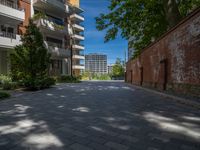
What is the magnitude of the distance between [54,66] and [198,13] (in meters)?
23.7

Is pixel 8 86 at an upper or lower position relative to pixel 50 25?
lower

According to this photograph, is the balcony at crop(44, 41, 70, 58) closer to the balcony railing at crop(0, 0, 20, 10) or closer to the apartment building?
the apartment building

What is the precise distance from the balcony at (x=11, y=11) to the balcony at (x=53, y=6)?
4025mm

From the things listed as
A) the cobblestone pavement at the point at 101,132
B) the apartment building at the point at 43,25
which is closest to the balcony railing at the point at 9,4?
the apartment building at the point at 43,25

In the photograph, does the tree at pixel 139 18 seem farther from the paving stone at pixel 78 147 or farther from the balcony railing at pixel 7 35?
the paving stone at pixel 78 147

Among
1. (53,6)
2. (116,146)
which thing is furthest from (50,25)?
(116,146)

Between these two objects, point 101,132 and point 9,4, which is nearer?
point 101,132

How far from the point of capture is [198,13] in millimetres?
8375

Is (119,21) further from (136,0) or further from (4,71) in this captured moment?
(4,71)

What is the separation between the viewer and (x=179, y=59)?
1055cm

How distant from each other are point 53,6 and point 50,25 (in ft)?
9.76

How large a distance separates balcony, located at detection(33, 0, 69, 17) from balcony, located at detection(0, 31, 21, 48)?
6.78m

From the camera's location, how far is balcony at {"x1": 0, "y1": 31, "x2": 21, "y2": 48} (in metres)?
19.2

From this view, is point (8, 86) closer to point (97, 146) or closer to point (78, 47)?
point (97, 146)
